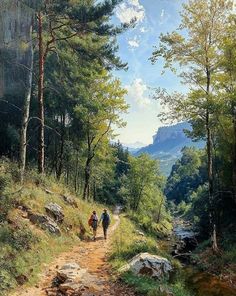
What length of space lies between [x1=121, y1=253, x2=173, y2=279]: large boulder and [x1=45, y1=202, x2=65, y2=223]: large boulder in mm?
6275

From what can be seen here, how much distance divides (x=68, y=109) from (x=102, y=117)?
552 cm

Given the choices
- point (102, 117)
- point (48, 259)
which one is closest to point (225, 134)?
point (102, 117)

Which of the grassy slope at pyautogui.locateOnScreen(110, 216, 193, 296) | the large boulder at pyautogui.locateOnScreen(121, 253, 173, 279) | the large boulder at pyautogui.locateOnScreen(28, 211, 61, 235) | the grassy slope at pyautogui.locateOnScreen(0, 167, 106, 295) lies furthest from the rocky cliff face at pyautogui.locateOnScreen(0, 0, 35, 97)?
the large boulder at pyautogui.locateOnScreen(121, 253, 173, 279)

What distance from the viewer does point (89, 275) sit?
1419cm

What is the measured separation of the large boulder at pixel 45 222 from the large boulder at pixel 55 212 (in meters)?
0.68

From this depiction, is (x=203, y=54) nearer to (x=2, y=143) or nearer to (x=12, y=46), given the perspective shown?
(x=12, y=46)

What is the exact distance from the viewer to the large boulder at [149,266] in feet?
47.1

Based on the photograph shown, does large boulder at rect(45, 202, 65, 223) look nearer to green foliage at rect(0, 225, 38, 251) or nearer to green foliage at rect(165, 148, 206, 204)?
green foliage at rect(0, 225, 38, 251)

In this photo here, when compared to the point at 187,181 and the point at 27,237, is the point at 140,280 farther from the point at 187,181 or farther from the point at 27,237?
the point at 187,181

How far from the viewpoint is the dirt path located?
1221 centimetres

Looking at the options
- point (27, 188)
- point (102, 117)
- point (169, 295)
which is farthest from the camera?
point (102, 117)

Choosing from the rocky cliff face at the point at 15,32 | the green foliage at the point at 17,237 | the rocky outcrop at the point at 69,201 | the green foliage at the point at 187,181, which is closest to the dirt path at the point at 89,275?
the green foliage at the point at 17,237

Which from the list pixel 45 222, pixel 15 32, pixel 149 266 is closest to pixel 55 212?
pixel 45 222

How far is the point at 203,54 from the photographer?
24.0 meters
